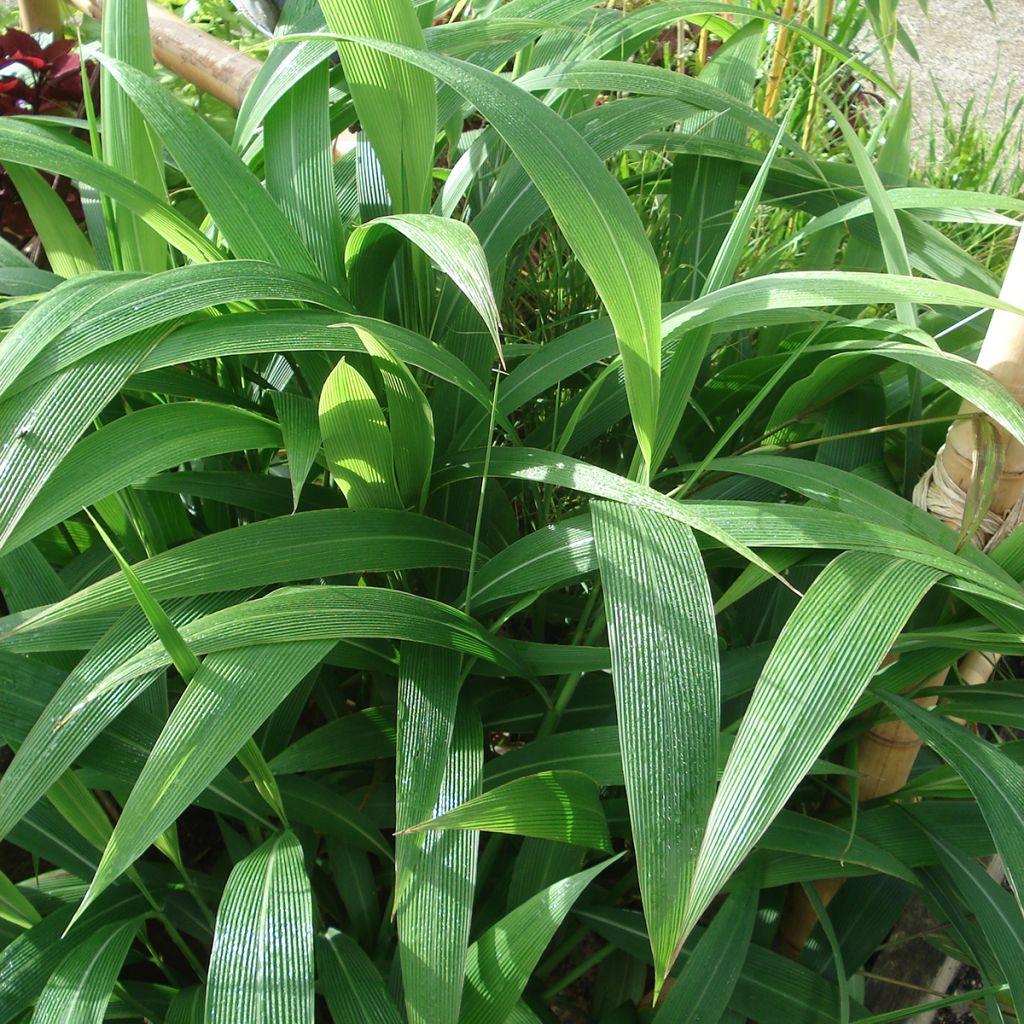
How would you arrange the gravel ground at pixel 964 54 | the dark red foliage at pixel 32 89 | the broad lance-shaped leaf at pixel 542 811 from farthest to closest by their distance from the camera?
the gravel ground at pixel 964 54 < the dark red foliage at pixel 32 89 < the broad lance-shaped leaf at pixel 542 811

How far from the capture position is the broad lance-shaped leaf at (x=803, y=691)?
1.24 feet

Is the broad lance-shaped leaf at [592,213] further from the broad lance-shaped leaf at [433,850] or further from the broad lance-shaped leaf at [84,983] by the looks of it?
the broad lance-shaped leaf at [84,983]

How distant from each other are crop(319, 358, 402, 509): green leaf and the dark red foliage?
0.80 meters

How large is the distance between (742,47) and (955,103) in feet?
5.33

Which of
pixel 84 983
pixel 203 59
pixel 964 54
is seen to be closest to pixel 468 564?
pixel 84 983

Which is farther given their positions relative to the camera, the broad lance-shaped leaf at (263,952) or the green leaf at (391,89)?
the green leaf at (391,89)

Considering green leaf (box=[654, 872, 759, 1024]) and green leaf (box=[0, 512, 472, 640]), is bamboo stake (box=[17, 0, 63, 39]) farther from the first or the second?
green leaf (box=[654, 872, 759, 1024])

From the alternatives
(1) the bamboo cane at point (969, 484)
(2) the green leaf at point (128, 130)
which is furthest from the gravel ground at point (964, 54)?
(2) the green leaf at point (128, 130)

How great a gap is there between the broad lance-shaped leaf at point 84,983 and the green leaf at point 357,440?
0.30 meters

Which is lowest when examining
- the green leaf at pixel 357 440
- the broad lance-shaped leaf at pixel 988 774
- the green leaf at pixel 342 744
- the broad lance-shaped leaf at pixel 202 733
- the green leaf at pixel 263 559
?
the green leaf at pixel 342 744

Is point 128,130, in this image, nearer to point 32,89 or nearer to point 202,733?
point 202,733

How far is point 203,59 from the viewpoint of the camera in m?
1.08

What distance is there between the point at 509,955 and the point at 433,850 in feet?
0.25

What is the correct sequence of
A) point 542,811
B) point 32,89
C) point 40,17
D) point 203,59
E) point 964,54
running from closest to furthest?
point 542,811 < point 203,59 < point 32,89 < point 40,17 < point 964,54
